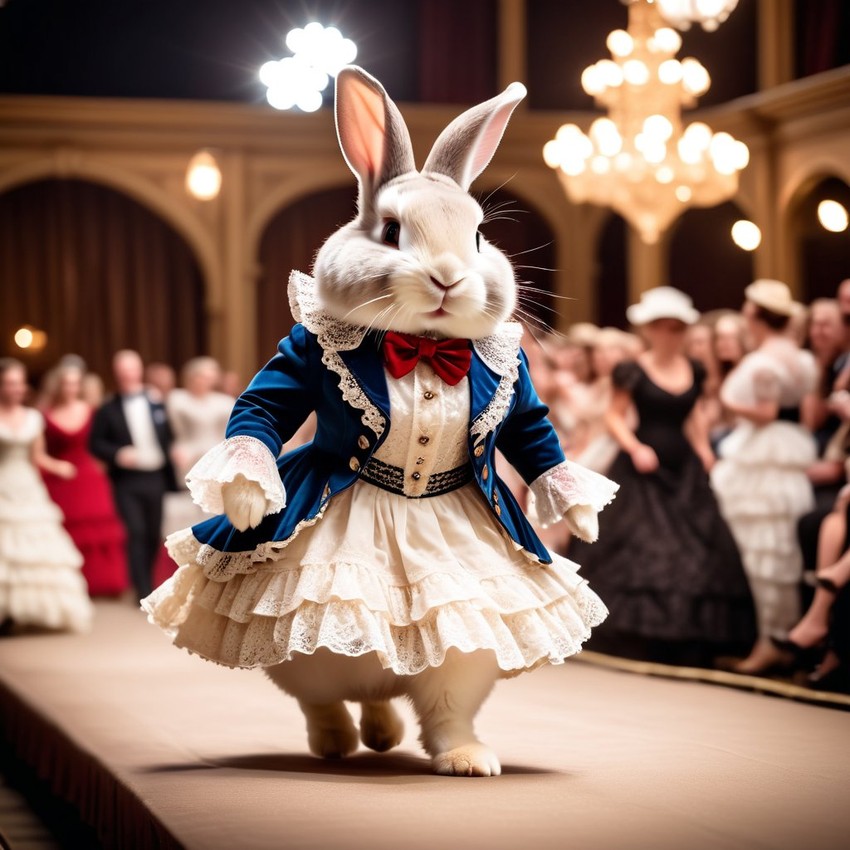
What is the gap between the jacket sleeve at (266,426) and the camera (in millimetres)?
3332

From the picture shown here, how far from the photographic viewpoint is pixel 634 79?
Result: 398 inches

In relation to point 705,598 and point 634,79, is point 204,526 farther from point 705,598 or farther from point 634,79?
point 634,79

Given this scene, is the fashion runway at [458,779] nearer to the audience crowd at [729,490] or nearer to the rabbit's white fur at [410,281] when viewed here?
the rabbit's white fur at [410,281]

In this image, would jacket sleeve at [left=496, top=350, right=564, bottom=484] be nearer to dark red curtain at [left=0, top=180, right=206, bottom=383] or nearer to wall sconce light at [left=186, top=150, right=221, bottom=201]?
wall sconce light at [left=186, top=150, right=221, bottom=201]

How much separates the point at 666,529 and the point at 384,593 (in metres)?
3.13

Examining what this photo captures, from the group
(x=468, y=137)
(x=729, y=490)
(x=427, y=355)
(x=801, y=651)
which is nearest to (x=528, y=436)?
(x=427, y=355)

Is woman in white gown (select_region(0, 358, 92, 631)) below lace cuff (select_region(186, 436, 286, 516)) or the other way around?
below

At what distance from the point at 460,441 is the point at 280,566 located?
1.74 feet

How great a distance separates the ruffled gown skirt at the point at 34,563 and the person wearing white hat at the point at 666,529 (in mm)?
2859

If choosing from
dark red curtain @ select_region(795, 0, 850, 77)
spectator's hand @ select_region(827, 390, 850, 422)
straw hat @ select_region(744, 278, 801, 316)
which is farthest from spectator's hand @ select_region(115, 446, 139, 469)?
dark red curtain @ select_region(795, 0, 850, 77)

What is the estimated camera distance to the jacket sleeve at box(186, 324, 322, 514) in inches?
131

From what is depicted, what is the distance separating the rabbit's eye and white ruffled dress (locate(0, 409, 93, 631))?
465cm

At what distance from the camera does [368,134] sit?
3.68 meters

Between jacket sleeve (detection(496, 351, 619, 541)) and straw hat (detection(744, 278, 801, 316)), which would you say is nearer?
jacket sleeve (detection(496, 351, 619, 541))
